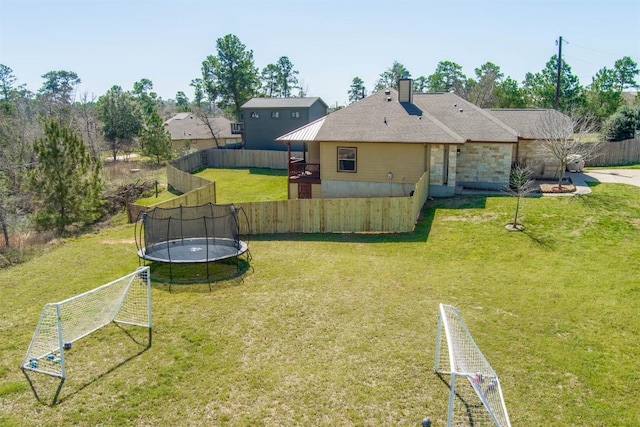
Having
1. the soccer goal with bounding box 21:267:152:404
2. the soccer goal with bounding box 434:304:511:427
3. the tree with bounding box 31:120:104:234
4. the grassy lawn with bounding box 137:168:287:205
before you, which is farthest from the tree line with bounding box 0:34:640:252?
the soccer goal with bounding box 434:304:511:427

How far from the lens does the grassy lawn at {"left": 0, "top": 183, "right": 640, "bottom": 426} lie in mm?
7523

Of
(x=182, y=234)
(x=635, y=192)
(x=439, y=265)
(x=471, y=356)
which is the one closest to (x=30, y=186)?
(x=182, y=234)

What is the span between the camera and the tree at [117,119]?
48844 millimetres

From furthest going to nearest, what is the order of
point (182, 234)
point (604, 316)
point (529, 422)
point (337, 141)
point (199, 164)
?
point (199, 164) → point (337, 141) → point (182, 234) → point (604, 316) → point (529, 422)

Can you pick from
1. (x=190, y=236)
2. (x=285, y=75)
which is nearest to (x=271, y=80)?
(x=285, y=75)

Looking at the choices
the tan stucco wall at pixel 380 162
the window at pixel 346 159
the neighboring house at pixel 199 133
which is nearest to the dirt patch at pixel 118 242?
the tan stucco wall at pixel 380 162

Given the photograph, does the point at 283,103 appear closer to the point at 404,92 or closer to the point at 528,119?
the point at 404,92

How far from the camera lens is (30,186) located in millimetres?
20547

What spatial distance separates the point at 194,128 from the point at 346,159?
36149 millimetres

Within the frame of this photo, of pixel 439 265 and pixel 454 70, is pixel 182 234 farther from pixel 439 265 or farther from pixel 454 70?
pixel 454 70

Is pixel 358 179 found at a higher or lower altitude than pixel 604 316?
higher

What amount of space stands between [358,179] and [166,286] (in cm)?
1217

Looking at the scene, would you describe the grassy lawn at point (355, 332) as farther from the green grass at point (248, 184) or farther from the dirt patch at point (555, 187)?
the green grass at point (248, 184)

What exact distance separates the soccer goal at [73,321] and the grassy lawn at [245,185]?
53.1 ft
